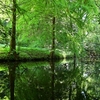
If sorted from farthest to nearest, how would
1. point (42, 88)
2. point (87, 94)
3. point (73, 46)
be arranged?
point (73, 46), point (42, 88), point (87, 94)

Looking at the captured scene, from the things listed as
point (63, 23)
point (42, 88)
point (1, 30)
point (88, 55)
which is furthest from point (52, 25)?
point (88, 55)

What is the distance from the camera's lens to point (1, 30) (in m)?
6.96

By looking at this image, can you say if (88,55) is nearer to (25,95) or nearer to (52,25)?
(52,25)

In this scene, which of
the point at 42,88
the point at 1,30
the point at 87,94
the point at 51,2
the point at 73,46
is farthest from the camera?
the point at 73,46

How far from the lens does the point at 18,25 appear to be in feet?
81.7

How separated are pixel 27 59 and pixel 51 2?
1876cm

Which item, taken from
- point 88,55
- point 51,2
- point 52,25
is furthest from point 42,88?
point 88,55

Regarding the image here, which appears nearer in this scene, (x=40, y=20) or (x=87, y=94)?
(x=87, y=94)

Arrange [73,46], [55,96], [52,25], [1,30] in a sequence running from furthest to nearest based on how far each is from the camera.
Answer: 1. [52,25]
2. [73,46]
3. [55,96]
4. [1,30]

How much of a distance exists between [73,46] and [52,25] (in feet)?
10.4

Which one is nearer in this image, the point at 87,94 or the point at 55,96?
the point at 55,96

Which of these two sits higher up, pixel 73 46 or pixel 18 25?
pixel 18 25

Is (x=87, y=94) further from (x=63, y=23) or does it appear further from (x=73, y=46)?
(x=63, y=23)

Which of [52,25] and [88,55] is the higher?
[52,25]
